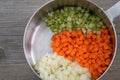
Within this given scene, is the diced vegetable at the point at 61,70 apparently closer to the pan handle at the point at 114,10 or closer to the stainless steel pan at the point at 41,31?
the stainless steel pan at the point at 41,31

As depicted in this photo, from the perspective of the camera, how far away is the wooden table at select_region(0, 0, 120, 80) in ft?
3.08

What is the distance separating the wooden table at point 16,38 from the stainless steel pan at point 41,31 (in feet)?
0.11

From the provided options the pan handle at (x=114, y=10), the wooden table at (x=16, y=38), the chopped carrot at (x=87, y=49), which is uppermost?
the pan handle at (x=114, y=10)

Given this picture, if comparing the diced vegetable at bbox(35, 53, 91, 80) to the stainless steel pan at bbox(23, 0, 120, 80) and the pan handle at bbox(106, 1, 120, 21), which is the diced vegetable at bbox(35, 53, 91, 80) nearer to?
the stainless steel pan at bbox(23, 0, 120, 80)

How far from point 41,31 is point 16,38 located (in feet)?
0.28

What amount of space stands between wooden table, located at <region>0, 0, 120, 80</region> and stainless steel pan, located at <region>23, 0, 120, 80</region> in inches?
1.3

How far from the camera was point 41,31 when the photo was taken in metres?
0.96

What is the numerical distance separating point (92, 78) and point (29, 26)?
10.0 inches

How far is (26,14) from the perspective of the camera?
0.96 meters

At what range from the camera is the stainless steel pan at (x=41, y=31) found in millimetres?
886

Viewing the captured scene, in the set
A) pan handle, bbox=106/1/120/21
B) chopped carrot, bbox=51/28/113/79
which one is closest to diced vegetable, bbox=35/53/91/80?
chopped carrot, bbox=51/28/113/79

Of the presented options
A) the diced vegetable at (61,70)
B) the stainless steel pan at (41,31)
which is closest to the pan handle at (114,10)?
the stainless steel pan at (41,31)

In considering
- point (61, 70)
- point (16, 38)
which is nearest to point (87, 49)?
point (61, 70)

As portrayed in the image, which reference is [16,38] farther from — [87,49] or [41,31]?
[87,49]
